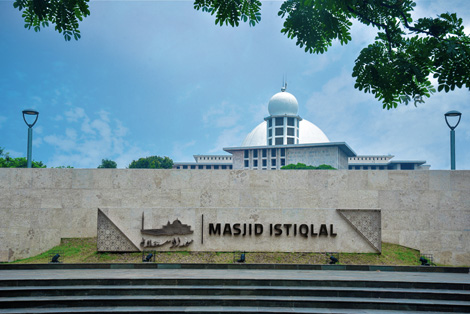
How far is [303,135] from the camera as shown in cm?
9400

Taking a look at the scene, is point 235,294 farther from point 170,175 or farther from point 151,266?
point 170,175

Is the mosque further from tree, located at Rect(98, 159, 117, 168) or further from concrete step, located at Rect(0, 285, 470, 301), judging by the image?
concrete step, located at Rect(0, 285, 470, 301)

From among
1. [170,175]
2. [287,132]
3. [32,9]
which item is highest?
[287,132]

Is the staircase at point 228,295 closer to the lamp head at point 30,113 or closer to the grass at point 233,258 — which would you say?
the grass at point 233,258

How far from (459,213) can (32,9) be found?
17.3 meters

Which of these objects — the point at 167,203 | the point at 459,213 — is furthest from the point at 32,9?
the point at 459,213

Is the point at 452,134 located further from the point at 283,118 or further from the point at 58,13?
the point at 283,118

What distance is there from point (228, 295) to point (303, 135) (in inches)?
3408

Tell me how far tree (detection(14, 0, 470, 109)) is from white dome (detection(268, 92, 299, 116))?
267 ft

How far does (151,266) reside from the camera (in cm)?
1290

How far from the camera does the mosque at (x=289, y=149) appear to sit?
82125 mm

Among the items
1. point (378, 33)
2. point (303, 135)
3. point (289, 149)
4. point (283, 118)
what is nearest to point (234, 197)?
point (378, 33)

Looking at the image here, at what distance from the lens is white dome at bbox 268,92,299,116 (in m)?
88.8

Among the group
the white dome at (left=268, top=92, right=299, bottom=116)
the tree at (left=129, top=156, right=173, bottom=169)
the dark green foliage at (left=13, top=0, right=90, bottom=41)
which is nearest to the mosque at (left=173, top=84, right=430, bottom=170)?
the white dome at (left=268, top=92, right=299, bottom=116)
